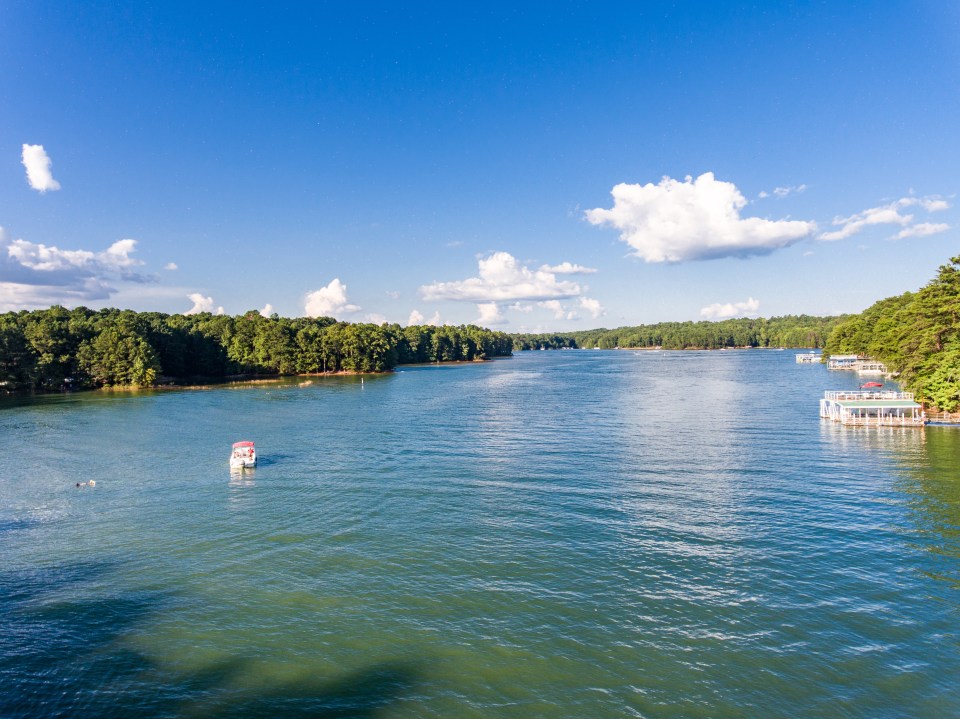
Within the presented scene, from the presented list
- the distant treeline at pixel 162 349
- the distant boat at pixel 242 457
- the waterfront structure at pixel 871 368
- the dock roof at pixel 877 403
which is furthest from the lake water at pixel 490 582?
the waterfront structure at pixel 871 368

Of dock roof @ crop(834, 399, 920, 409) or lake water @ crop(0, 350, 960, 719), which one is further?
dock roof @ crop(834, 399, 920, 409)

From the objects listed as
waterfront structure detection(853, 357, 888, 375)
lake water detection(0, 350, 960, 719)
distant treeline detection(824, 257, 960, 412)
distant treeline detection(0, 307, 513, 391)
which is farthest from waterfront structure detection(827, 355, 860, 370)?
distant treeline detection(0, 307, 513, 391)

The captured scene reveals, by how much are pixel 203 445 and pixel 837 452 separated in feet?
195

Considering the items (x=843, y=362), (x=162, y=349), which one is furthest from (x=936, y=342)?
(x=162, y=349)

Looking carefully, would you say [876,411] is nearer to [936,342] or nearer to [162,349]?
[936,342]

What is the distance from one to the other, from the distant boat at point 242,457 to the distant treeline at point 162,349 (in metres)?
86.6

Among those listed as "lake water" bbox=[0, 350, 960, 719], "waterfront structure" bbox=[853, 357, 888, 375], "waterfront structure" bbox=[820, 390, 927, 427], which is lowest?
"lake water" bbox=[0, 350, 960, 719]

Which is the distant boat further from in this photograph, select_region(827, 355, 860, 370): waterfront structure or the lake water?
select_region(827, 355, 860, 370): waterfront structure

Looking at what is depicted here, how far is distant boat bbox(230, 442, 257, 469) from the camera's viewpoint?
149ft

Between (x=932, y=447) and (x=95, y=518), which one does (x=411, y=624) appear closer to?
(x=95, y=518)

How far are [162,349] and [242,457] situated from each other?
10389cm

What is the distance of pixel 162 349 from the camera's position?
132m

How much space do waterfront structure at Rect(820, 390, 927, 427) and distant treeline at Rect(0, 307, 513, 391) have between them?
12091 cm

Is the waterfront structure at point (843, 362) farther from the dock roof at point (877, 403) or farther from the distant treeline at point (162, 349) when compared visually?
the distant treeline at point (162, 349)
